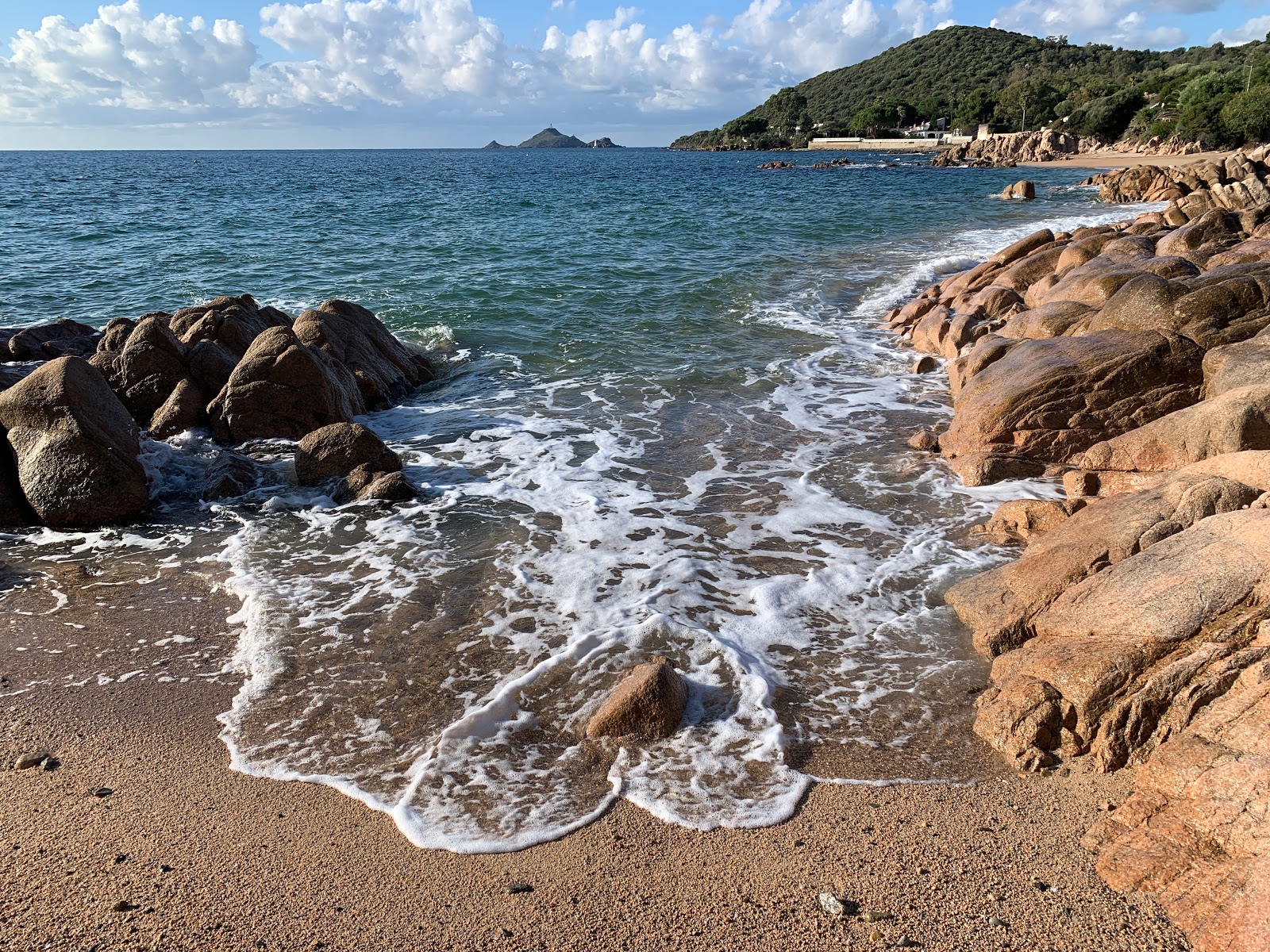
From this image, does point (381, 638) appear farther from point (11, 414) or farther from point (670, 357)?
point (670, 357)

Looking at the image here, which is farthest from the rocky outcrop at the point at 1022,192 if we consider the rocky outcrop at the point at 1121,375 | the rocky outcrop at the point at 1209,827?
the rocky outcrop at the point at 1209,827

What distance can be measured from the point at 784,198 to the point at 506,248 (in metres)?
23.0

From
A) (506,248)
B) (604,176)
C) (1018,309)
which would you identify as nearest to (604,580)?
(1018,309)

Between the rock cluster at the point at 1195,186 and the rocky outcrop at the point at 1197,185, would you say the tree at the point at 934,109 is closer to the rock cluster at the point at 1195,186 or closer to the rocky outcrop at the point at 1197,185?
the rock cluster at the point at 1195,186

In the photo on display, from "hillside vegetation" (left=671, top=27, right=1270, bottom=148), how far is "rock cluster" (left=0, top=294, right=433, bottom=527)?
58.4 metres

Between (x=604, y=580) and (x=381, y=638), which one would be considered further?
(x=604, y=580)

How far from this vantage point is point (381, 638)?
5.89 m

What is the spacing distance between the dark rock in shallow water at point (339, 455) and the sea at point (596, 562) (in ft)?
0.83

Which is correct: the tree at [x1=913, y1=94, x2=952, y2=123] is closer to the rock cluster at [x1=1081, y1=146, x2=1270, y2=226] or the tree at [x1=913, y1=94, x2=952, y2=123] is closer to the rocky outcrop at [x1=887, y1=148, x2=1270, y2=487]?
the rock cluster at [x1=1081, y1=146, x2=1270, y2=226]

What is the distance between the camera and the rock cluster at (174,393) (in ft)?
25.9

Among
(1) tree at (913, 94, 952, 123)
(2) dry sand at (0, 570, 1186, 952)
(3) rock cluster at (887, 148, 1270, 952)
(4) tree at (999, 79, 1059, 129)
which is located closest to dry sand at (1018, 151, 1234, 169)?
(4) tree at (999, 79, 1059, 129)

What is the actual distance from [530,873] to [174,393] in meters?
8.94

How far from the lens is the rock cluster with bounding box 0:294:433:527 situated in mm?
7887

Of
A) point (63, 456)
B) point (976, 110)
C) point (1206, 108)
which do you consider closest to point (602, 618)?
point (63, 456)
